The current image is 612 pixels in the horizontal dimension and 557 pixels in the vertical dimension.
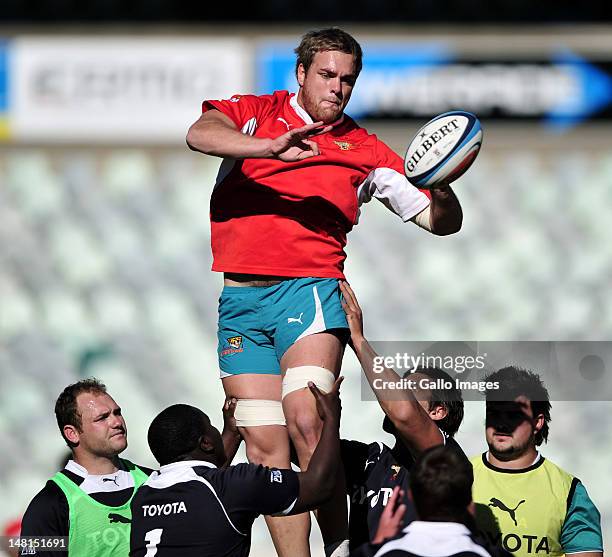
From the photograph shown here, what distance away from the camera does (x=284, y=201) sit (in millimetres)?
3855

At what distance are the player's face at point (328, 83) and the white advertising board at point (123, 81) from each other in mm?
2800

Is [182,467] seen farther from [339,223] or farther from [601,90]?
[601,90]

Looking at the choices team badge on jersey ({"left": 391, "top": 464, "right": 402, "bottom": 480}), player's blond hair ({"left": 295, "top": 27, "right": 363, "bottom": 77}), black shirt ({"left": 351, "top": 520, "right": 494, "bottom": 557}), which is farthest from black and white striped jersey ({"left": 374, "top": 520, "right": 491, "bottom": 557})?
player's blond hair ({"left": 295, "top": 27, "right": 363, "bottom": 77})

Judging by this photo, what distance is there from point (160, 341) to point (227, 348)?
9.87ft

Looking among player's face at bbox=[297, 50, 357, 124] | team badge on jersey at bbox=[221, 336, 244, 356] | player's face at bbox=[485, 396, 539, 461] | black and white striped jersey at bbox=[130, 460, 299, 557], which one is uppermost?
player's face at bbox=[297, 50, 357, 124]

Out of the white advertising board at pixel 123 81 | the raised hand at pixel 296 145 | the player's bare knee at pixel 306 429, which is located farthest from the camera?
the white advertising board at pixel 123 81

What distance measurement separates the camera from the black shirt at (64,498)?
3.96m

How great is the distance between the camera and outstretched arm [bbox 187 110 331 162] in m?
3.48

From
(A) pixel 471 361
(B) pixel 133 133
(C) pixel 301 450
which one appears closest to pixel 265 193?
(C) pixel 301 450

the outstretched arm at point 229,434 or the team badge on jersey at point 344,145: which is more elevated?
the team badge on jersey at point 344,145

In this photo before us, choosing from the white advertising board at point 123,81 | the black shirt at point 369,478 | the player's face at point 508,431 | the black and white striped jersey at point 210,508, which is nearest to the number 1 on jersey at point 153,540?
the black and white striped jersey at point 210,508

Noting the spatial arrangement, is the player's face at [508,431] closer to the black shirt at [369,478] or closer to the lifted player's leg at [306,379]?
the black shirt at [369,478]

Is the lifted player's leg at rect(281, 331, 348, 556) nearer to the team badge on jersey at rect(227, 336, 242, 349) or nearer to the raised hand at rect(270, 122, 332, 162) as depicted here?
the team badge on jersey at rect(227, 336, 242, 349)

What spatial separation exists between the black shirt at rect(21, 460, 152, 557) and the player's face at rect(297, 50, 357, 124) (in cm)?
134
